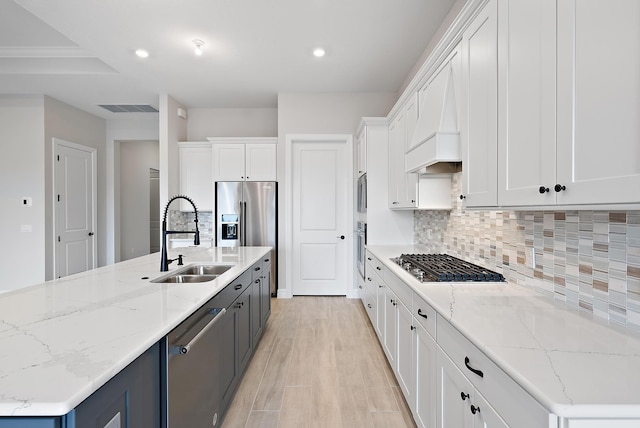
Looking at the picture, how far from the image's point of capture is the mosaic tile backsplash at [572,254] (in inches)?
43.7

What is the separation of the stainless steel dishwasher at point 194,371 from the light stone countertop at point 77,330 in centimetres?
9

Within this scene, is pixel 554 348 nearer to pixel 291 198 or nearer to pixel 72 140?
pixel 291 198

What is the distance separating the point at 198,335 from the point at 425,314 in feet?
3.57

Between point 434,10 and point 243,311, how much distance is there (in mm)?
2969

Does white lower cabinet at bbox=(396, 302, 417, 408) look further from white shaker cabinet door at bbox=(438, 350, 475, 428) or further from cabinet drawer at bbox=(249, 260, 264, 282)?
cabinet drawer at bbox=(249, 260, 264, 282)

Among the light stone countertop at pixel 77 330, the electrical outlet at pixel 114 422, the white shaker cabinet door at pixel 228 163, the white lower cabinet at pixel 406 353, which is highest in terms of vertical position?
the white shaker cabinet door at pixel 228 163

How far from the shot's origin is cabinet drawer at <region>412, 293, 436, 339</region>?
1.44m

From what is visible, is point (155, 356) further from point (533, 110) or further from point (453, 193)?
point (453, 193)

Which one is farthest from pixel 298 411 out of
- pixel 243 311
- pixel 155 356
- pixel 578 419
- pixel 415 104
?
pixel 415 104

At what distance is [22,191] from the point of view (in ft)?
15.2

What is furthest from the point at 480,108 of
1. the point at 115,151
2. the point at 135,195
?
the point at 135,195

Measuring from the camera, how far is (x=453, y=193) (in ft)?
8.59

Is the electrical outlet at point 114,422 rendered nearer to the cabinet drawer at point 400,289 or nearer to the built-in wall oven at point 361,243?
the cabinet drawer at point 400,289

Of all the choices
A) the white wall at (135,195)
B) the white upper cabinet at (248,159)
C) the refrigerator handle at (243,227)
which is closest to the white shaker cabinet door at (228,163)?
the white upper cabinet at (248,159)
